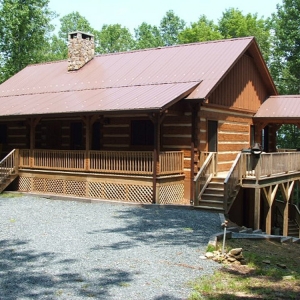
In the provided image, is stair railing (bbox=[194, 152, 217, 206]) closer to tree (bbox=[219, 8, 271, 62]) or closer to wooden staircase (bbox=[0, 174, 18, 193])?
wooden staircase (bbox=[0, 174, 18, 193])

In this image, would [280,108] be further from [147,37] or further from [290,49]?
[147,37]

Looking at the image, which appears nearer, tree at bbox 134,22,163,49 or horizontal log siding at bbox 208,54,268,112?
horizontal log siding at bbox 208,54,268,112

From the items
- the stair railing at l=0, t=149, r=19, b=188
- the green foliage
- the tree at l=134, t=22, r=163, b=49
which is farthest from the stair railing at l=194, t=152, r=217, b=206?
the tree at l=134, t=22, r=163, b=49

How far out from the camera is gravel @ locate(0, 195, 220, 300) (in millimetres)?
7645

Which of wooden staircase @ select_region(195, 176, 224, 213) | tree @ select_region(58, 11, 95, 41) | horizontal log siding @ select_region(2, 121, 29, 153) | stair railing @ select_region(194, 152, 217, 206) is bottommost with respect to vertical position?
wooden staircase @ select_region(195, 176, 224, 213)

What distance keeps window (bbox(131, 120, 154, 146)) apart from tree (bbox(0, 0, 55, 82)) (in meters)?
22.7

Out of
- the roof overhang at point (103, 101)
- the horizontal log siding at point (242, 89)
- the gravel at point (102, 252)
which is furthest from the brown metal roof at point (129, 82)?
the gravel at point (102, 252)

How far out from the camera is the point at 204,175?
1667 centimetres

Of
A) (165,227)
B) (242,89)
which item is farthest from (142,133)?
(165,227)

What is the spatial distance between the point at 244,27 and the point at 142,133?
3828 cm

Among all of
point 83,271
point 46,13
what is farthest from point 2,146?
point 46,13

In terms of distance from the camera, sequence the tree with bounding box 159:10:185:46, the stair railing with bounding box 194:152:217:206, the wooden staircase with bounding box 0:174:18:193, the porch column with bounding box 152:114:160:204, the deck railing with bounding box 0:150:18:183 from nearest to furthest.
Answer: the stair railing with bounding box 194:152:217:206 → the porch column with bounding box 152:114:160:204 → the wooden staircase with bounding box 0:174:18:193 → the deck railing with bounding box 0:150:18:183 → the tree with bounding box 159:10:185:46

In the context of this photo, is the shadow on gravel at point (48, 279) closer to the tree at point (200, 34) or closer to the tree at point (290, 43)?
the tree at point (290, 43)

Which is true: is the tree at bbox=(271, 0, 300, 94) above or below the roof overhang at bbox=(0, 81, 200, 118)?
above
